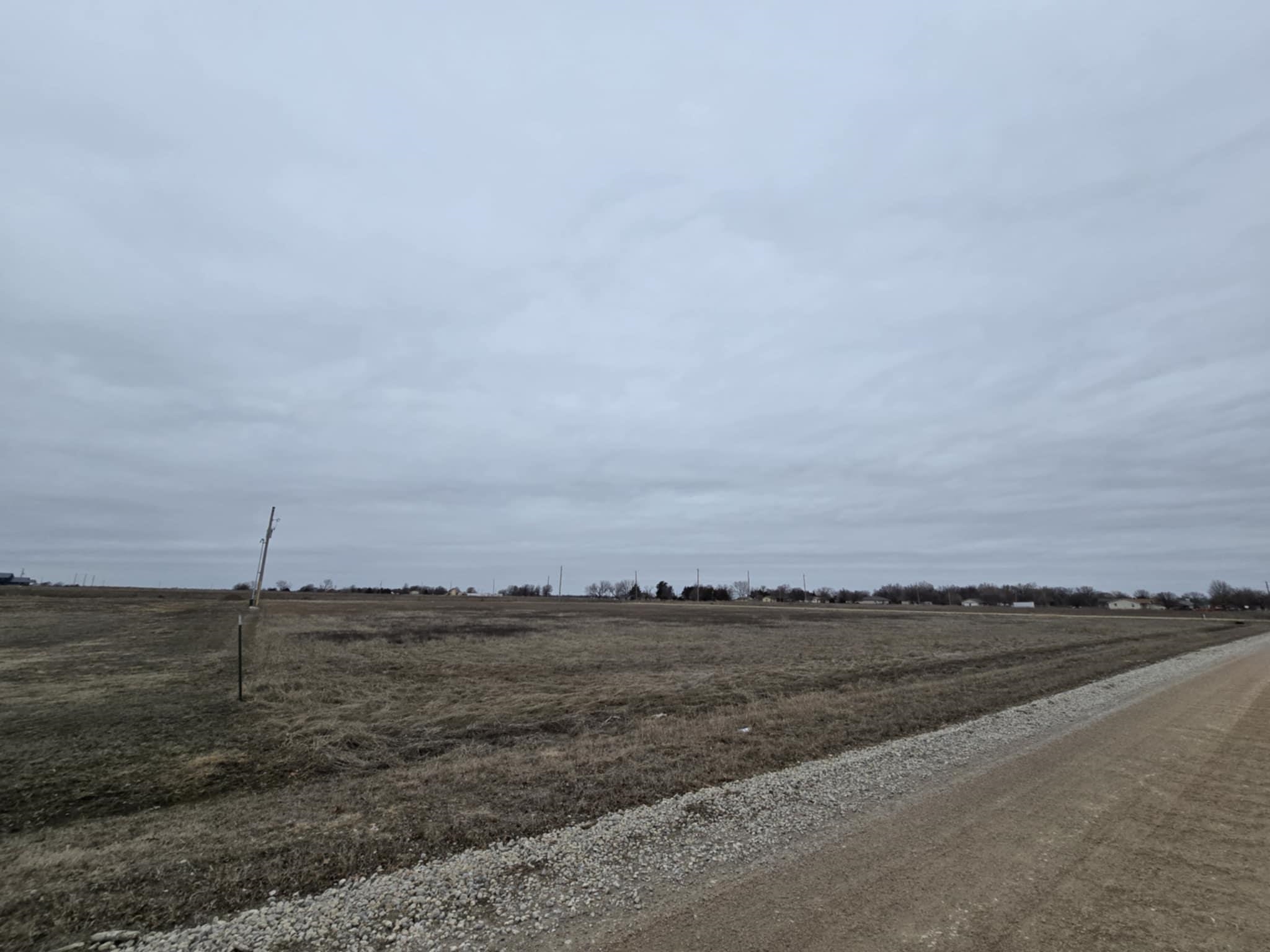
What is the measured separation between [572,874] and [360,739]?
6.98 meters

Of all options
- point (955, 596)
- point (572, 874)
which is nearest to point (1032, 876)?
point (572, 874)

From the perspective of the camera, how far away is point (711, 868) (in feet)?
17.9

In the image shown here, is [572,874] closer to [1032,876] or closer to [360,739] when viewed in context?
[1032,876]

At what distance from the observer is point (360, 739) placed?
1066 cm

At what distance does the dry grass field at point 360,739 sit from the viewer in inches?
223

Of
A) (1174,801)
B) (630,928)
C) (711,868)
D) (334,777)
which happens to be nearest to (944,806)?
(1174,801)

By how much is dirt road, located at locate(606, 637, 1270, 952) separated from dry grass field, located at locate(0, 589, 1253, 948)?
2510mm

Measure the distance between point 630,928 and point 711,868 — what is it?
1233 mm

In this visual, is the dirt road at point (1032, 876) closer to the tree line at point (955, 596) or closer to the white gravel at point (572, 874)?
the white gravel at point (572, 874)

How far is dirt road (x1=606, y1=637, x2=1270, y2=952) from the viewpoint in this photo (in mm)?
4316

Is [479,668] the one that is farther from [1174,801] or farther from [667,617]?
[667,617]

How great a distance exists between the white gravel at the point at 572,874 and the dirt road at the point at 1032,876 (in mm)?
468

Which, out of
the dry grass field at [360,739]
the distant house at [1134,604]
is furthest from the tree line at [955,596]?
the dry grass field at [360,739]

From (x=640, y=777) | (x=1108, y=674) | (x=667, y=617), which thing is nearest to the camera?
(x=640, y=777)
